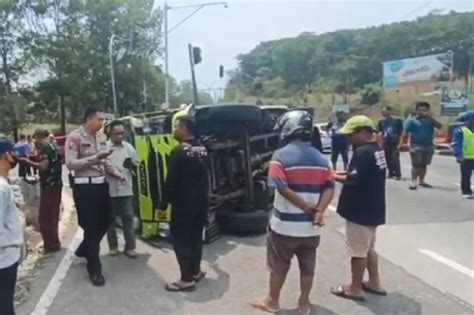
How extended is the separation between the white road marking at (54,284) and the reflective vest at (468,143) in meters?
7.02

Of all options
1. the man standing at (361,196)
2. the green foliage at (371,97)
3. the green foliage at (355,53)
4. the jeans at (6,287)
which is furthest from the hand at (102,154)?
the green foliage at (355,53)

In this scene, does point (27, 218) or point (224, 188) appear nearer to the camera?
point (224, 188)

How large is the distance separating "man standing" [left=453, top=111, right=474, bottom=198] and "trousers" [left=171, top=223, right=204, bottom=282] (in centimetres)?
665

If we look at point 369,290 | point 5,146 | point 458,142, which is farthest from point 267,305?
point 458,142

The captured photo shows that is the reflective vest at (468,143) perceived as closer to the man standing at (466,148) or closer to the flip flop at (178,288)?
the man standing at (466,148)

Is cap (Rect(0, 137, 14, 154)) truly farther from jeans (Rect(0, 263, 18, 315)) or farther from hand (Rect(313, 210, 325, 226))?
hand (Rect(313, 210, 325, 226))

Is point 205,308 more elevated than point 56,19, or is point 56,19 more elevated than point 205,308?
point 56,19

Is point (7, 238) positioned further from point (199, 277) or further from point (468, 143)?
point (468, 143)

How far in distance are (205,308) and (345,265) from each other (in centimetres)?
201

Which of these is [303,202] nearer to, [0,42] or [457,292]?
[457,292]

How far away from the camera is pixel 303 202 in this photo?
4801 millimetres

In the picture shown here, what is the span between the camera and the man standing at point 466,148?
35.1ft

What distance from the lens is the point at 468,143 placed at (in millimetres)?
10727

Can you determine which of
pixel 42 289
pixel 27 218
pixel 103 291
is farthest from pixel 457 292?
pixel 27 218
